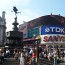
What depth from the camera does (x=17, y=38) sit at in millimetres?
41500

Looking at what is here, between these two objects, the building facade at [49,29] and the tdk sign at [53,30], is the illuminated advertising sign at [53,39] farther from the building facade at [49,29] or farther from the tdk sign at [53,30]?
the tdk sign at [53,30]

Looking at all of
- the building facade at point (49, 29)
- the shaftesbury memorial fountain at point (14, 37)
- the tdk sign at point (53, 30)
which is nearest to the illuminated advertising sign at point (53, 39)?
the building facade at point (49, 29)

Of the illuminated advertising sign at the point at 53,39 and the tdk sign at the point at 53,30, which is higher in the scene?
the tdk sign at the point at 53,30

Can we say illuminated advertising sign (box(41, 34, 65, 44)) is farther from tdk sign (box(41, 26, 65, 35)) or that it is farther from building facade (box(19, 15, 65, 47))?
tdk sign (box(41, 26, 65, 35))

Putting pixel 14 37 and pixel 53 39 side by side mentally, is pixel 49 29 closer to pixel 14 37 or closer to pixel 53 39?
pixel 53 39

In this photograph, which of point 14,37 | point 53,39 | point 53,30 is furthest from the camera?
point 53,30

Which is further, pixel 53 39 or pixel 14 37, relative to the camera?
pixel 53 39

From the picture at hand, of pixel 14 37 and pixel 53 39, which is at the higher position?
pixel 53 39

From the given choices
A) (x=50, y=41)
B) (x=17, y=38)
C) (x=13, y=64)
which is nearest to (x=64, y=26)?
(x=50, y=41)

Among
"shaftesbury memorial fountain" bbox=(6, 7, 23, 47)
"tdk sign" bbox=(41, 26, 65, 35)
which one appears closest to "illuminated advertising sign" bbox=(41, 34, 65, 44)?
"tdk sign" bbox=(41, 26, 65, 35)

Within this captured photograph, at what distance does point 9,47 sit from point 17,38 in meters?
1.90

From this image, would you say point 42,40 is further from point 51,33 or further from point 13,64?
point 13,64

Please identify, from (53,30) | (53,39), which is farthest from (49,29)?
(53,39)

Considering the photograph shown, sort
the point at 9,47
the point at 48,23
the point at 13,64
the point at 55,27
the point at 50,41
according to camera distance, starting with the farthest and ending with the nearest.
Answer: the point at 48,23 → the point at 55,27 → the point at 50,41 → the point at 9,47 → the point at 13,64
